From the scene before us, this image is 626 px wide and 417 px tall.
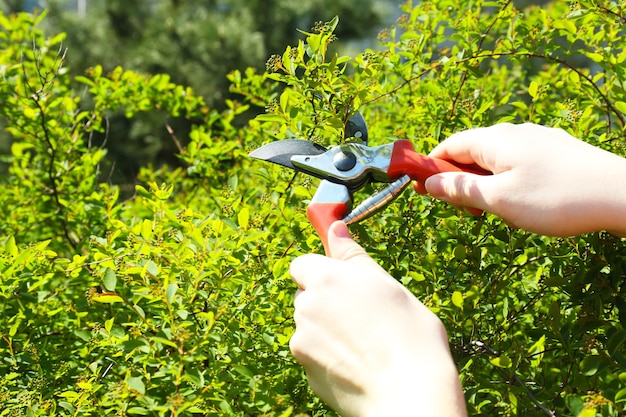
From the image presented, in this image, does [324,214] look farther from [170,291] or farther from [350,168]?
[170,291]

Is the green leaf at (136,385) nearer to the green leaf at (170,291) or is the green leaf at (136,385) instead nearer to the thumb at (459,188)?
the green leaf at (170,291)

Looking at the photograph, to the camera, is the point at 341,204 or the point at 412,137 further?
the point at 412,137

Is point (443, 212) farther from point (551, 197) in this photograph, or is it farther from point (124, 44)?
point (124, 44)

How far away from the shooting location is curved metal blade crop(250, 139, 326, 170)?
154 cm

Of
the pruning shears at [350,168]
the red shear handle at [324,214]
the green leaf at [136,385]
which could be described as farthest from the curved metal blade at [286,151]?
the green leaf at [136,385]

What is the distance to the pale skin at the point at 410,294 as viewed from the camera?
1.05 m

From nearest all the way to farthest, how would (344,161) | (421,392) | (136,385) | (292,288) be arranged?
1. (421,392)
2. (136,385)
3. (344,161)
4. (292,288)

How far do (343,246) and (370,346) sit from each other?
0.24 m

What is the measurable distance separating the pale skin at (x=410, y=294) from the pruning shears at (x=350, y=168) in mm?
66

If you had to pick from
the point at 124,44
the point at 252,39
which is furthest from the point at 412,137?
the point at 124,44

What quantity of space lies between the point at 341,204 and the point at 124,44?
32.7 ft

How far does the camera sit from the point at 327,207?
1.44 metres

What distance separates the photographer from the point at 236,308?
1.46m

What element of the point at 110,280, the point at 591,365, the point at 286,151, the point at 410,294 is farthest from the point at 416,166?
the point at 110,280
